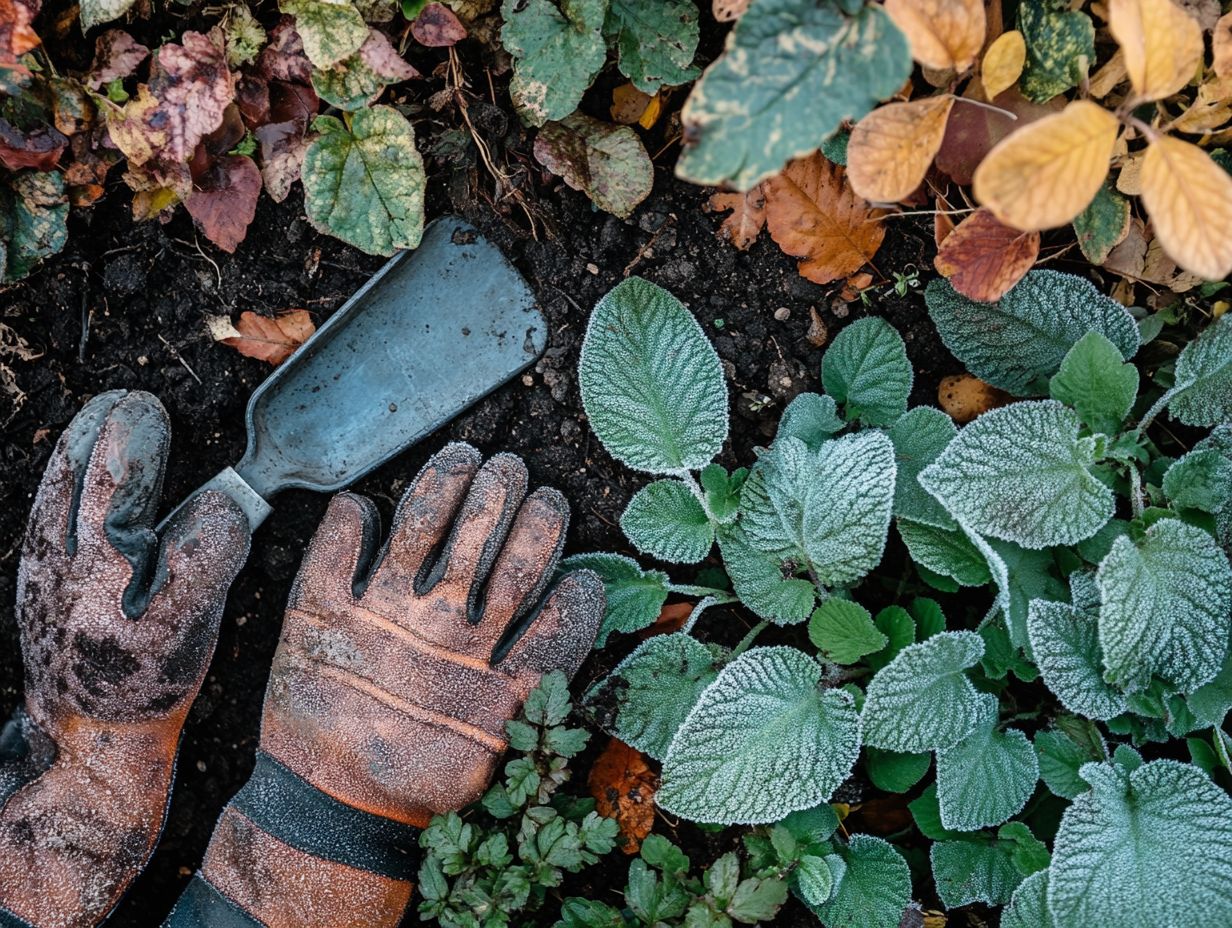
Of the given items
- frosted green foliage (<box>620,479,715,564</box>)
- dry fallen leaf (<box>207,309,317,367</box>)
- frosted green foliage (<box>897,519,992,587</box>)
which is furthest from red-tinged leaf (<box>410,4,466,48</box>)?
frosted green foliage (<box>897,519,992,587</box>)

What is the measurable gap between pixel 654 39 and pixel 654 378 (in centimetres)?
45

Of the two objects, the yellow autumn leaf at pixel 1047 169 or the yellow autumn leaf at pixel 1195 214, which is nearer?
the yellow autumn leaf at pixel 1047 169

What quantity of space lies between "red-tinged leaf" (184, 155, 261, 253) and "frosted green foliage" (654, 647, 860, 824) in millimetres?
925

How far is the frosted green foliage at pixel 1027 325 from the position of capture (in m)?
1.33

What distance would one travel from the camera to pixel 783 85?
96 cm

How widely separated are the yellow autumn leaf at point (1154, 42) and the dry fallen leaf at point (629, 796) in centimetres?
107

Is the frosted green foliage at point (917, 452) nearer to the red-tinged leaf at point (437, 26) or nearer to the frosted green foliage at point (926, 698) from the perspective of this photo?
the frosted green foliage at point (926, 698)

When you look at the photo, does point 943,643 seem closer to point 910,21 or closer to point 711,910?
point 711,910

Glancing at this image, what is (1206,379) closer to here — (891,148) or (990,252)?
(990,252)

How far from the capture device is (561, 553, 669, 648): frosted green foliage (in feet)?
4.62

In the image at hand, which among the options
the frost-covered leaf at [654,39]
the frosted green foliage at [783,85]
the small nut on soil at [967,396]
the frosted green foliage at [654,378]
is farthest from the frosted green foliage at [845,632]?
the frost-covered leaf at [654,39]

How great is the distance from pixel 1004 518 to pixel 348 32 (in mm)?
1049

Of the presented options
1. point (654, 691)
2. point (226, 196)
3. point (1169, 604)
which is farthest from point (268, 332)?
point (1169, 604)

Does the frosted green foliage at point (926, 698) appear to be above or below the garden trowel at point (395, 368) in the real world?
below
